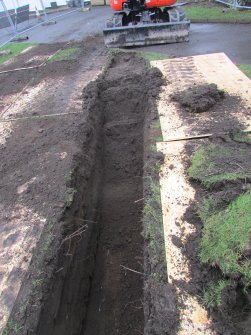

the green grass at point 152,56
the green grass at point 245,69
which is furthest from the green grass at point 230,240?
the green grass at point 152,56

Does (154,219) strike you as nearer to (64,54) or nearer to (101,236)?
(101,236)

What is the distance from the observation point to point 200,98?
5.41 m

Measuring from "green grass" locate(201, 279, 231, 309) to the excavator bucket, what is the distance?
8.93m

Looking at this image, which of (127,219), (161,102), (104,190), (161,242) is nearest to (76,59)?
(161,102)

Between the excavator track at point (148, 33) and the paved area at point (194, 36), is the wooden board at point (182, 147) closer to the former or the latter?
the paved area at point (194, 36)

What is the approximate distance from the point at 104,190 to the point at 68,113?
5.92 ft

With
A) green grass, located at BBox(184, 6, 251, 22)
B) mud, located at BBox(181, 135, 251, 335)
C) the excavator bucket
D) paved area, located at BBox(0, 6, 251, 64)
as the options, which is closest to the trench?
mud, located at BBox(181, 135, 251, 335)

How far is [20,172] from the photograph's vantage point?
4.84m

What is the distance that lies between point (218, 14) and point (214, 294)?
12626mm

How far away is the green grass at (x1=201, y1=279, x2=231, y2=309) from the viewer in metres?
2.61

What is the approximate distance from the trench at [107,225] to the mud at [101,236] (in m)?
0.01

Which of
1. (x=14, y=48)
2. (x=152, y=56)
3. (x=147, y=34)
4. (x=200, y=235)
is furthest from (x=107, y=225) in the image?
(x=14, y=48)

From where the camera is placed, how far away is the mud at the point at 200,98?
17.4ft

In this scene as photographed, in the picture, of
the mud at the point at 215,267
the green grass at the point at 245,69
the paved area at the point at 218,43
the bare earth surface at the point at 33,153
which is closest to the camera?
the mud at the point at 215,267
